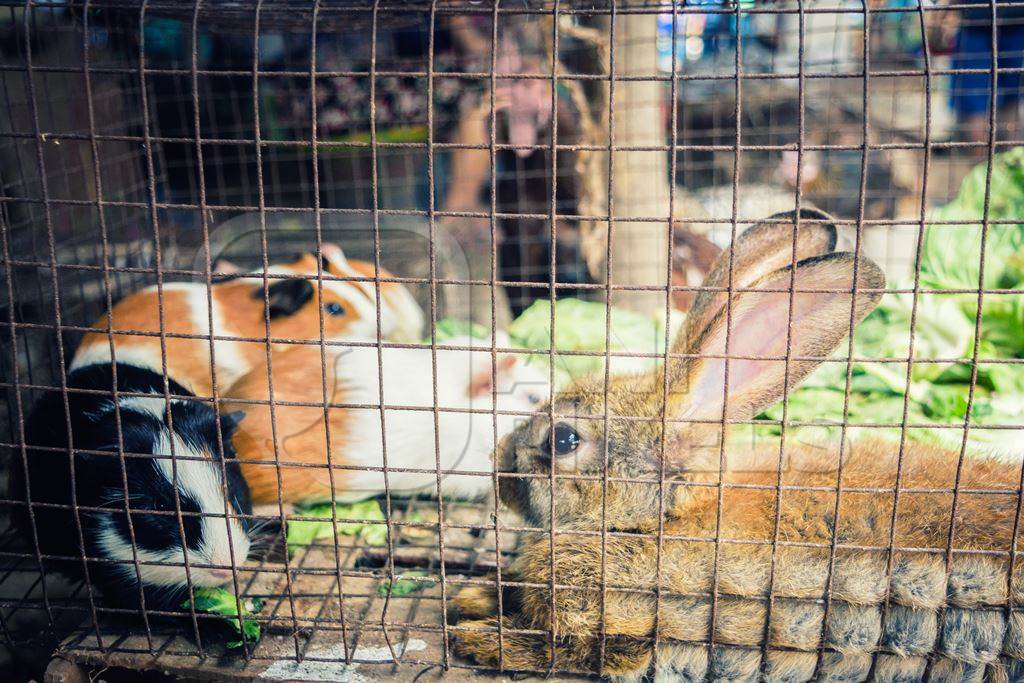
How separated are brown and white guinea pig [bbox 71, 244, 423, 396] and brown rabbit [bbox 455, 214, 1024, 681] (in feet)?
5.08

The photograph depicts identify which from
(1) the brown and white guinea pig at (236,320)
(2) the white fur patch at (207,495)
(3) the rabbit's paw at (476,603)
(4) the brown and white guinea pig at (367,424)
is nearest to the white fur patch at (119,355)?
(1) the brown and white guinea pig at (236,320)

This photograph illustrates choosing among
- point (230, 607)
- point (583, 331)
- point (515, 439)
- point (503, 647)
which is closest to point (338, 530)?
point (230, 607)

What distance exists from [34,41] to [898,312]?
4.63 meters

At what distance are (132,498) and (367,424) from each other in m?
0.97

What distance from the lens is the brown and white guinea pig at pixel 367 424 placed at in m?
3.30

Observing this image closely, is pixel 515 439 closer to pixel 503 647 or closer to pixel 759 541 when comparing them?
pixel 503 647

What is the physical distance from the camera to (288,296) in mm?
3969

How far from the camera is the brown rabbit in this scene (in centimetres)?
207

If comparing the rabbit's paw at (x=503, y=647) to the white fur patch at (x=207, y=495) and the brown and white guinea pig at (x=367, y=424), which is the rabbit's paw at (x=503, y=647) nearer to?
the white fur patch at (x=207, y=495)

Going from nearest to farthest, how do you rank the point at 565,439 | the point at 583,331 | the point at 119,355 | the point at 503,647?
the point at 503,647
the point at 565,439
the point at 119,355
the point at 583,331

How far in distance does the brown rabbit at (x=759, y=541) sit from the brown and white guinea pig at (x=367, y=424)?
837 mm

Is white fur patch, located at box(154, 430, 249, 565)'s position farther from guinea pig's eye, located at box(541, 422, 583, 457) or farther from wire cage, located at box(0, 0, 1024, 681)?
guinea pig's eye, located at box(541, 422, 583, 457)

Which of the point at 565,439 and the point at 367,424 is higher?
the point at 565,439

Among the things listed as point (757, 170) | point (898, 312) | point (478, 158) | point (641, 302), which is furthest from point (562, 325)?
point (757, 170)
